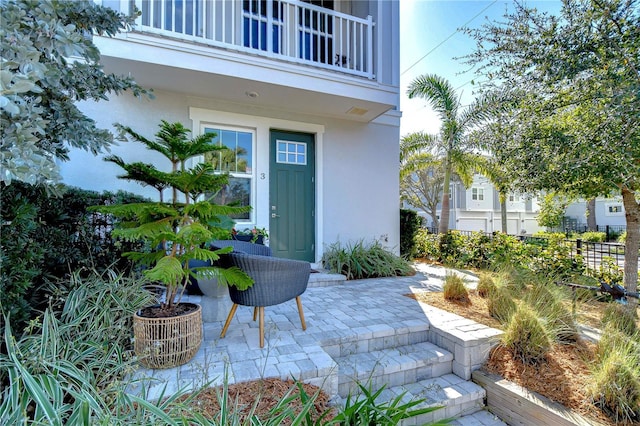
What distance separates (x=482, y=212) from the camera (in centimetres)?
2044

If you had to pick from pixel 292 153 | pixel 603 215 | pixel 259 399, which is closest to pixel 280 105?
pixel 292 153

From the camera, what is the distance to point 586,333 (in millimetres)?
3045

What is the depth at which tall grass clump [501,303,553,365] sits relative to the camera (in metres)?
2.62

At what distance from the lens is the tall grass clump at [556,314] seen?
2.82 m

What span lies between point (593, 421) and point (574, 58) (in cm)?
329

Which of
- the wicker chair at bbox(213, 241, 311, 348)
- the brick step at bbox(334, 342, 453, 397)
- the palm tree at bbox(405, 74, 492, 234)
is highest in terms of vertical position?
the palm tree at bbox(405, 74, 492, 234)

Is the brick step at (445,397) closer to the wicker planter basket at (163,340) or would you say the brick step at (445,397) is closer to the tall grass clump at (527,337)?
the tall grass clump at (527,337)

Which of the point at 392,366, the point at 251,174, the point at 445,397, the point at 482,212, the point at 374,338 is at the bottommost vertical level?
the point at 445,397

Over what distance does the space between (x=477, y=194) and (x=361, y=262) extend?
1799 cm

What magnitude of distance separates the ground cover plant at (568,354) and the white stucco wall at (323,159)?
9.31 feet

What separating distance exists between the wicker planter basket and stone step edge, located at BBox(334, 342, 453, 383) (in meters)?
1.22

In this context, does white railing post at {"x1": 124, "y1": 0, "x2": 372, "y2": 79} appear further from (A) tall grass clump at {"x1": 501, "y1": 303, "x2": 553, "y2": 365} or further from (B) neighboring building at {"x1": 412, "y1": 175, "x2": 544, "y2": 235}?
(B) neighboring building at {"x1": 412, "y1": 175, "x2": 544, "y2": 235}

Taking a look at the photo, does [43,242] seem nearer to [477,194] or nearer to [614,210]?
[477,194]

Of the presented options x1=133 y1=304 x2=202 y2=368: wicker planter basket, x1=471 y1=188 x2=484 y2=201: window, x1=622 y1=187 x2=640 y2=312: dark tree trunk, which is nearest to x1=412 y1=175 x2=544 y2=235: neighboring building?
x1=471 y1=188 x2=484 y2=201: window
